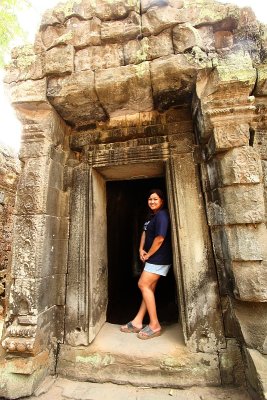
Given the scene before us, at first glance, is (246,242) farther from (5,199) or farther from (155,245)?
(5,199)

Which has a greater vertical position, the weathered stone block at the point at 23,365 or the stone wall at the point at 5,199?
the stone wall at the point at 5,199

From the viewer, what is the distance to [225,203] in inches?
85.4

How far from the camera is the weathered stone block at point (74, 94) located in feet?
7.75

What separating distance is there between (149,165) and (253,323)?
200 centimetres

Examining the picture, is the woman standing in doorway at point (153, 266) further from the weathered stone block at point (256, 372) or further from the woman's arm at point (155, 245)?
→ the weathered stone block at point (256, 372)

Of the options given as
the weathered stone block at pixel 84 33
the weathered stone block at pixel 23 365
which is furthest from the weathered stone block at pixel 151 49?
the weathered stone block at pixel 23 365

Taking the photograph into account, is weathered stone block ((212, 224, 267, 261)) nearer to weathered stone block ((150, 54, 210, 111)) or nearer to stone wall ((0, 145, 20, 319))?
weathered stone block ((150, 54, 210, 111))

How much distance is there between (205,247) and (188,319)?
0.77 m

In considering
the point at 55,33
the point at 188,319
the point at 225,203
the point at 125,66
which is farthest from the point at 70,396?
the point at 55,33

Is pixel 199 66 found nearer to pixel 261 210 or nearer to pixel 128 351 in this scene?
pixel 261 210

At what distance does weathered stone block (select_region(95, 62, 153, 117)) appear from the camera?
89.0 inches

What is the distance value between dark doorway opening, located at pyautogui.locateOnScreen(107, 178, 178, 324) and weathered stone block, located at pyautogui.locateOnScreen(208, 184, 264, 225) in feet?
6.65

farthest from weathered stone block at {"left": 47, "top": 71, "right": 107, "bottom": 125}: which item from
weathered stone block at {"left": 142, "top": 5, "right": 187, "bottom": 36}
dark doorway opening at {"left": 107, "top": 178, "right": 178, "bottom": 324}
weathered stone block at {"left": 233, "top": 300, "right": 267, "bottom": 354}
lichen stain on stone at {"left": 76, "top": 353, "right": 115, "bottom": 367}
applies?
lichen stain on stone at {"left": 76, "top": 353, "right": 115, "bottom": 367}

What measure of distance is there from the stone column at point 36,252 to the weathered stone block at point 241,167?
6.21 feet
